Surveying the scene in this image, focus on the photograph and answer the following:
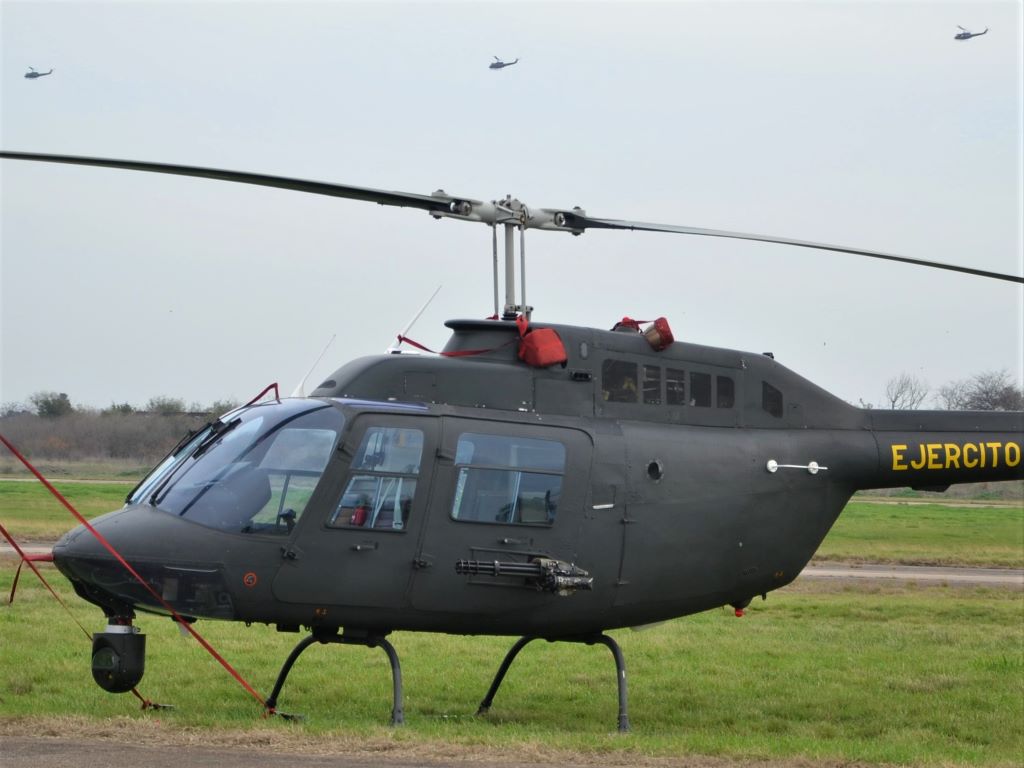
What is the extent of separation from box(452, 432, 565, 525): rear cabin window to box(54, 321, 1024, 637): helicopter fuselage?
0.06ft

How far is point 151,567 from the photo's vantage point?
30.6ft

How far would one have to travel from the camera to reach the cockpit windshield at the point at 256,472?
959cm

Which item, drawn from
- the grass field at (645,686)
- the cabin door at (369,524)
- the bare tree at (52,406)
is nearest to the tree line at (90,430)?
the bare tree at (52,406)

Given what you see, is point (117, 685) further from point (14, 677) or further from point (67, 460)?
point (67, 460)

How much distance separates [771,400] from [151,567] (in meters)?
5.59

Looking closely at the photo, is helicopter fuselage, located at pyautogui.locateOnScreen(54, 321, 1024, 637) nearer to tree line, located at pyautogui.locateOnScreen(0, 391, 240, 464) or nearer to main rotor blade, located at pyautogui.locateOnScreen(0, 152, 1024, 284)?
main rotor blade, located at pyautogui.locateOnScreen(0, 152, 1024, 284)

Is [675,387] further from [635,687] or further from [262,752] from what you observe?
[262,752]

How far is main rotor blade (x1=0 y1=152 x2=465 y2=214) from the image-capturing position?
877 centimetres

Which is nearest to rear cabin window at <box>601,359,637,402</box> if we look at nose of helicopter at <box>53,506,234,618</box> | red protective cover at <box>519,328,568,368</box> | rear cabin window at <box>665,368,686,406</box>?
rear cabin window at <box>665,368,686,406</box>

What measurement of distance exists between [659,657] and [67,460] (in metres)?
26.3

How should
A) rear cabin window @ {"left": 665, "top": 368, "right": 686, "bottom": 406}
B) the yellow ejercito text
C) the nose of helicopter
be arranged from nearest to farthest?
the nose of helicopter, rear cabin window @ {"left": 665, "top": 368, "right": 686, "bottom": 406}, the yellow ejercito text

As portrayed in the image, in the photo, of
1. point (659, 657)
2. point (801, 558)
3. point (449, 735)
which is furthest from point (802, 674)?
point (449, 735)

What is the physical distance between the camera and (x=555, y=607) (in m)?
10.4

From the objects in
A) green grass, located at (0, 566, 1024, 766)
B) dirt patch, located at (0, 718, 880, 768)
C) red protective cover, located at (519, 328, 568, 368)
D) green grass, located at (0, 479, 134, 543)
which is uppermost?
red protective cover, located at (519, 328, 568, 368)
